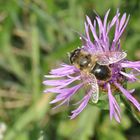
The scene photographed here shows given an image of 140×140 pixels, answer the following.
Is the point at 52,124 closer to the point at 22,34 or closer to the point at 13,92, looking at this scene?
the point at 13,92

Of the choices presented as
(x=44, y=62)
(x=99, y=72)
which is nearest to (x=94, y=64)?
(x=99, y=72)

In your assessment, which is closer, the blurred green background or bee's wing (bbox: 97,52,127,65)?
bee's wing (bbox: 97,52,127,65)

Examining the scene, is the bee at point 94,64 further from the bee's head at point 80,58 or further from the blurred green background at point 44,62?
the blurred green background at point 44,62

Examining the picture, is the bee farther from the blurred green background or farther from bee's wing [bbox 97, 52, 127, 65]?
the blurred green background

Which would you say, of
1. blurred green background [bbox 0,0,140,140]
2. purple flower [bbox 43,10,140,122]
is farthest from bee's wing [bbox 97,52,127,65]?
blurred green background [bbox 0,0,140,140]

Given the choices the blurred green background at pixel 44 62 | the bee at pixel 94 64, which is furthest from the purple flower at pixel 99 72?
the blurred green background at pixel 44 62

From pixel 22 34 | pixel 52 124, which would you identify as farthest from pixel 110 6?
pixel 52 124
